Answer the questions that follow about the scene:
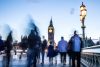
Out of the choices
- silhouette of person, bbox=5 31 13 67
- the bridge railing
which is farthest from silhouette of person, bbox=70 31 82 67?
silhouette of person, bbox=5 31 13 67

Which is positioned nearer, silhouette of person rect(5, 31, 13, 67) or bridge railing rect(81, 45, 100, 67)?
bridge railing rect(81, 45, 100, 67)

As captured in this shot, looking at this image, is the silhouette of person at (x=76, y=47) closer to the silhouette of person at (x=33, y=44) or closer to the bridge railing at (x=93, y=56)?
the bridge railing at (x=93, y=56)

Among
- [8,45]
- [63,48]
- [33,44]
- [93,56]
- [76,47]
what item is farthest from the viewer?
[63,48]

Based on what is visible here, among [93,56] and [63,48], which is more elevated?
[63,48]

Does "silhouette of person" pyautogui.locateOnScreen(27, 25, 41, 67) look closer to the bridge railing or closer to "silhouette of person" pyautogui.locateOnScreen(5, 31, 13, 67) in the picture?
"silhouette of person" pyautogui.locateOnScreen(5, 31, 13, 67)

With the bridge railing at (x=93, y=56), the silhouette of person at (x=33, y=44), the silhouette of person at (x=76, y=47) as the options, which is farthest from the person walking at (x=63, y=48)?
the bridge railing at (x=93, y=56)

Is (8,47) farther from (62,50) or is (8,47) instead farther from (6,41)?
(62,50)

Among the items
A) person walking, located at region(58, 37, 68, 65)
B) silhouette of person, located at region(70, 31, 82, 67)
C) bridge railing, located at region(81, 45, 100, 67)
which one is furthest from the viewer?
person walking, located at region(58, 37, 68, 65)

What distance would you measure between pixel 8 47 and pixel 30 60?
1.47m

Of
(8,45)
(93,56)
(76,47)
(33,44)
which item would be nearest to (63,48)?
(76,47)

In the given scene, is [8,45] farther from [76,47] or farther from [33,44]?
[76,47]

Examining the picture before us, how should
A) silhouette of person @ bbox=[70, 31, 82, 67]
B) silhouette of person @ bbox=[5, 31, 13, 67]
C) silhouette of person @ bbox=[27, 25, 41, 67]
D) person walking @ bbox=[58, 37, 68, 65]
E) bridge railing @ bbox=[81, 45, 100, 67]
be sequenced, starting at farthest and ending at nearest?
person walking @ bbox=[58, 37, 68, 65], silhouette of person @ bbox=[5, 31, 13, 67], silhouette of person @ bbox=[70, 31, 82, 67], silhouette of person @ bbox=[27, 25, 41, 67], bridge railing @ bbox=[81, 45, 100, 67]

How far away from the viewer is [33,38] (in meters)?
15.6

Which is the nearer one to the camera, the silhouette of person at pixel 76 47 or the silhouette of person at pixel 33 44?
the silhouette of person at pixel 33 44
